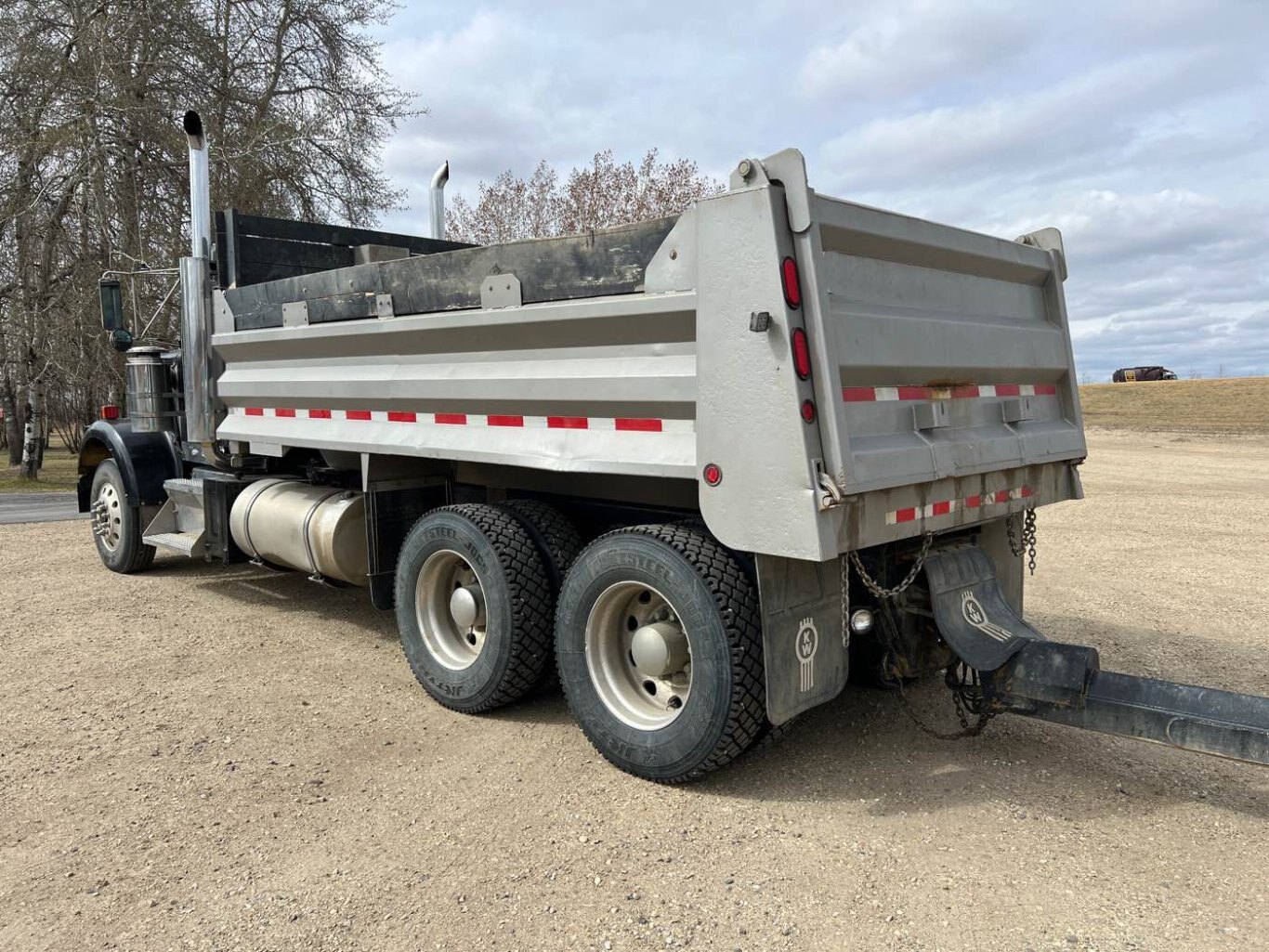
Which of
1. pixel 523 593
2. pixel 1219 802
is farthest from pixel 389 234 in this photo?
pixel 1219 802

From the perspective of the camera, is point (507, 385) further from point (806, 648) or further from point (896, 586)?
point (896, 586)

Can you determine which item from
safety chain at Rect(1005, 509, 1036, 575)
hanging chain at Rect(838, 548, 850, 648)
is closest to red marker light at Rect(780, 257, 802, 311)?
hanging chain at Rect(838, 548, 850, 648)

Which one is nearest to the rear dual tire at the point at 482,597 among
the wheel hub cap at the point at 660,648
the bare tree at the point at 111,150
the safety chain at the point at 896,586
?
the wheel hub cap at the point at 660,648

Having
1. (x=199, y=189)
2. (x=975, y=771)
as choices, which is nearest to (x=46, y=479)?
(x=199, y=189)

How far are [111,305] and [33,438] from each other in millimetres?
13546

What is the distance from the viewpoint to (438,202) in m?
7.30

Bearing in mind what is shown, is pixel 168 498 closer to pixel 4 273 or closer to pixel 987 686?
pixel 987 686

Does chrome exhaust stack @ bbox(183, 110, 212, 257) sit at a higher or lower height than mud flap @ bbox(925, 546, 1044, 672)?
higher

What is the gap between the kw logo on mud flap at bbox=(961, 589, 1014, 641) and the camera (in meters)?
3.87

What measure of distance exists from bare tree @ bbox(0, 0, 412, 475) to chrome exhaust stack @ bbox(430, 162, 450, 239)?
853cm

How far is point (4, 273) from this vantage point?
55.6ft

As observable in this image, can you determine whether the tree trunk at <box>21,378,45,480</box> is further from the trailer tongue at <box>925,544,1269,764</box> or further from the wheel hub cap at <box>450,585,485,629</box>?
the trailer tongue at <box>925,544,1269,764</box>

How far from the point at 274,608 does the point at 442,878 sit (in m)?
4.11

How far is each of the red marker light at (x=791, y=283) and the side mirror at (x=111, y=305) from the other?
583cm
